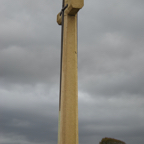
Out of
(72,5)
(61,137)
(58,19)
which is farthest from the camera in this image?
(58,19)

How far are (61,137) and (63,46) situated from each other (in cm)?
336

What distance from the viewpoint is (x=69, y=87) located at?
8430 millimetres

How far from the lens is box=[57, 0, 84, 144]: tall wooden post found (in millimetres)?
8094

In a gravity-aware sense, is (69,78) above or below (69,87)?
above

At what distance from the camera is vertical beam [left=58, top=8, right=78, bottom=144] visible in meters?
8.07

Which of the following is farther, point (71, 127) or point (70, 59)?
point (70, 59)

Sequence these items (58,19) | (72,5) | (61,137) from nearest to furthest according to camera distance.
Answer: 1. (61,137)
2. (72,5)
3. (58,19)

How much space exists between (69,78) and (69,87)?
13.2 inches

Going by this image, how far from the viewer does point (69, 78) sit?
8516mm

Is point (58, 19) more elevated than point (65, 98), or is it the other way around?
point (58, 19)

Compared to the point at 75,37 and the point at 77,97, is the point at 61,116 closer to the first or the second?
the point at 77,97

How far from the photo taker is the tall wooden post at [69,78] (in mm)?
8094

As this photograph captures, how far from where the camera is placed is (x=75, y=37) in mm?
8953

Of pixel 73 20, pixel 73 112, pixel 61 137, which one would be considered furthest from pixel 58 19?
pixel 61 137
